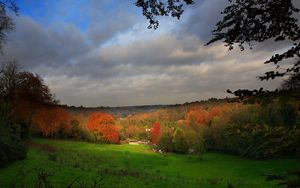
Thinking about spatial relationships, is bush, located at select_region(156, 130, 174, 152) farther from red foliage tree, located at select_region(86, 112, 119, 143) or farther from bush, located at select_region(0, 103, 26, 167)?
bush, located at select_region(0, 103, 26, 167)

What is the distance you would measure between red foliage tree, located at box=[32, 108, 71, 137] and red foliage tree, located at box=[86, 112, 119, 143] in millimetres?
11537

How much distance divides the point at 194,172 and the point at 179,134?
36331 mm

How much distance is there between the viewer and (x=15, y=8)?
938 centimetres

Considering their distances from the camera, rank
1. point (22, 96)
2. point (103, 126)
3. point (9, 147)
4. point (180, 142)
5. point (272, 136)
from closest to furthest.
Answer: point (272, 136) → point (9, 147) → point (22, 96) → point (180, 142) → point (103, 126)

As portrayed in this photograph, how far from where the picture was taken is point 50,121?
8588cm

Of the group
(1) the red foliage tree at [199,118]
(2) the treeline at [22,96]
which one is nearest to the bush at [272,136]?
(2) the treeline at [22,96]

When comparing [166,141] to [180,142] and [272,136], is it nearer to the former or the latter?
[180,142]

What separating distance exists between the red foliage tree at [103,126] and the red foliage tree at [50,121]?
1154 cm

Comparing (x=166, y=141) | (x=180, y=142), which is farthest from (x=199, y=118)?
(x=180, y=142)

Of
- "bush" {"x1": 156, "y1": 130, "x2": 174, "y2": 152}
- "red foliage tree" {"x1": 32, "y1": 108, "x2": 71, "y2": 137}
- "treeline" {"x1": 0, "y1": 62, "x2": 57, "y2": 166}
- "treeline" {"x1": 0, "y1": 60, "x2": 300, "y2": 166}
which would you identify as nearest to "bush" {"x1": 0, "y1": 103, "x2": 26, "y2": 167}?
"treeline" {"x1": 0, "y1": 60, "x2": 300, "y2": 166}

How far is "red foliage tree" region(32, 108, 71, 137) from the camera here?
265 ft

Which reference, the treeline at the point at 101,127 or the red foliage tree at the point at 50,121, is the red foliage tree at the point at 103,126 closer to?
the treeline at the point at 101,127

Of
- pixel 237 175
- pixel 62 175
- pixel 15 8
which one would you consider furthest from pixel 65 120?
pixel 15 8

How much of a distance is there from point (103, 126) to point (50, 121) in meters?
27.8
